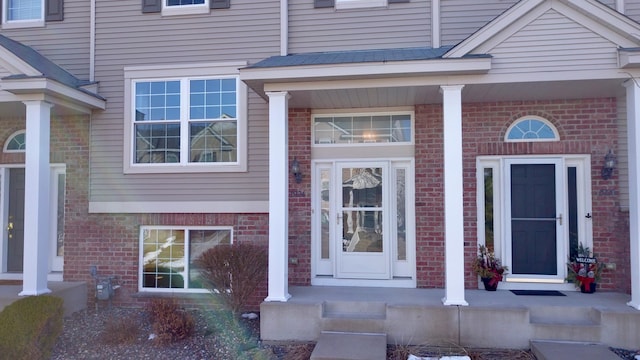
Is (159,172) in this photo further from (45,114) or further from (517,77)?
(517,77)

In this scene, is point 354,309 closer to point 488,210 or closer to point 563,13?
point 488,210

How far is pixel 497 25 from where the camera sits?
218 inches

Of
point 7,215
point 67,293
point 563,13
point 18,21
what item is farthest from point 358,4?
point 7,215

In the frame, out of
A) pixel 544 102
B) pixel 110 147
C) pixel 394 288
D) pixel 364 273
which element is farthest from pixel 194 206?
pixel 544 102

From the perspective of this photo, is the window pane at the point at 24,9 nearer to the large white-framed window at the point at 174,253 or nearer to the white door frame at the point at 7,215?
the white door frame at the point at 7,215

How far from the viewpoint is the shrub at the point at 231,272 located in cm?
610

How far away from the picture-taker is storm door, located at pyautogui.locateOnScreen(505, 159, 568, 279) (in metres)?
6.66

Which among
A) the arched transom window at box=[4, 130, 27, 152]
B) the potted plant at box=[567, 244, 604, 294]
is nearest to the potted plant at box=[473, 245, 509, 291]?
the potted plant at box=[567, 244, 604, 294]

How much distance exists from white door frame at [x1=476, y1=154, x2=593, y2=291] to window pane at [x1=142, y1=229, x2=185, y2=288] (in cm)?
474

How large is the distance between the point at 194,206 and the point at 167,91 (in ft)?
6.45

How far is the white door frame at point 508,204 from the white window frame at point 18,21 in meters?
7.76

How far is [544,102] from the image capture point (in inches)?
263

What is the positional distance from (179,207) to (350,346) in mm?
3651

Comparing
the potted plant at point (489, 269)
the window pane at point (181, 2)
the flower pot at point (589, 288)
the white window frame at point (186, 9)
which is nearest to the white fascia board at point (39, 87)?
the white window frame at point (186, 9)
